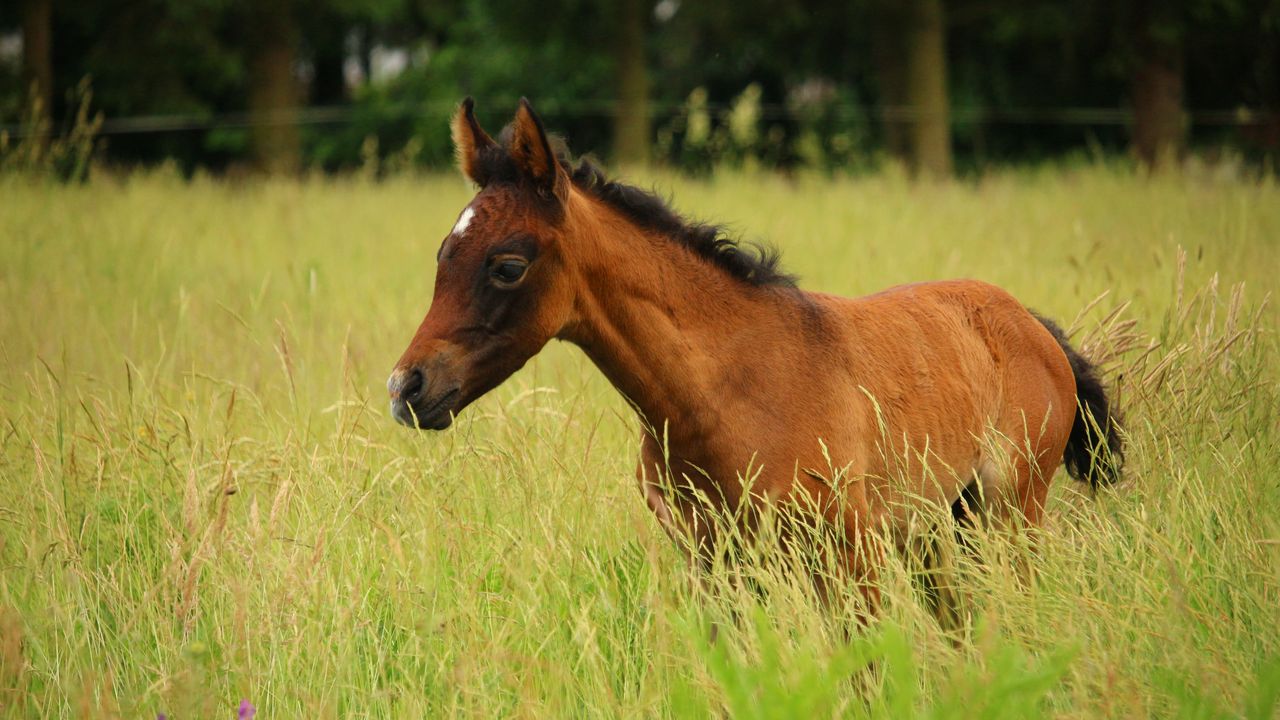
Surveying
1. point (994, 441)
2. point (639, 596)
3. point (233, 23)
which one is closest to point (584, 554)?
point (639, 596)

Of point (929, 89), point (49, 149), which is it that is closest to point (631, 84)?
point (929, 89)

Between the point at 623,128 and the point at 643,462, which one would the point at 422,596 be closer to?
the point at 643,462

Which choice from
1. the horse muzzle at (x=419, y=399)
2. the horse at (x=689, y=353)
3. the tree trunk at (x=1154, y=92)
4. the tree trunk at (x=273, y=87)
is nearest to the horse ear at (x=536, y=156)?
the horse at (x=689, y=353)

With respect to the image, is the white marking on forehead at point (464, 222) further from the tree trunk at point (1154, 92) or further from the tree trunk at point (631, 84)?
the tree trunk at point (1154, 92)

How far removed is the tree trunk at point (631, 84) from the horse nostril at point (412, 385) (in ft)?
43.8

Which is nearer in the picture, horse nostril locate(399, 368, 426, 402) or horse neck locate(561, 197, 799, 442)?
horse nostril locate(399, 368, 426, 402)

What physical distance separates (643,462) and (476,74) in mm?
23126

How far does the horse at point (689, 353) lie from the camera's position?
3.07m

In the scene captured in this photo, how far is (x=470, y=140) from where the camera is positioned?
3.37 m

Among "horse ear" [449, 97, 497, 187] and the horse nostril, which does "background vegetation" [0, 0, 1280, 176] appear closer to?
"horse ear" [449, 97, 497, 187]

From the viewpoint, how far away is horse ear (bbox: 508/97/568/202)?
308cm

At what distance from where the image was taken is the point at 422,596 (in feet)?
10.8

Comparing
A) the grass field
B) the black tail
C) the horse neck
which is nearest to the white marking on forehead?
the horse neck

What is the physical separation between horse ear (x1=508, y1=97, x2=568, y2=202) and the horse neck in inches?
5.0
